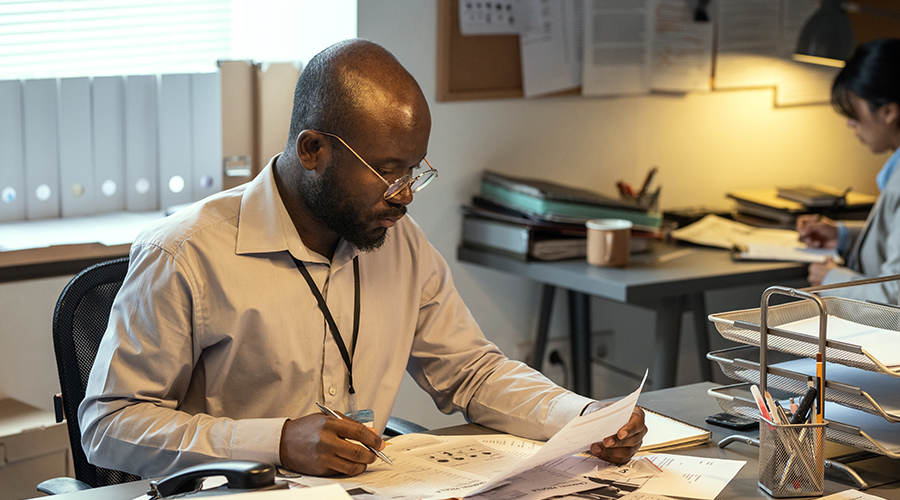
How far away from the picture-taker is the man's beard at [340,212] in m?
1.29

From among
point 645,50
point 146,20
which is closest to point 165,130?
point 146,20

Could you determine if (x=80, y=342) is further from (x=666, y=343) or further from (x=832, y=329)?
(x=666, y=343)

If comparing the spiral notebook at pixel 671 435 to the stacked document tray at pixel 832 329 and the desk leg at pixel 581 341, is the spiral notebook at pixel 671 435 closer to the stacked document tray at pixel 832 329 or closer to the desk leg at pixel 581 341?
the stacked document tray at pixel 832 329

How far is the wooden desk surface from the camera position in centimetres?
230

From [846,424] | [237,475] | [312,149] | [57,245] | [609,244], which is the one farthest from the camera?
[609,244]

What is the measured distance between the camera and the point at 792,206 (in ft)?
9.93

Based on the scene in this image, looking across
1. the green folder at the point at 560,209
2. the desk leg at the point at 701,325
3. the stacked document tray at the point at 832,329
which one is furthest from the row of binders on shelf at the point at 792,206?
the stacked document tray at the point at 832,329

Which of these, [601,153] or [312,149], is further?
[601,153]

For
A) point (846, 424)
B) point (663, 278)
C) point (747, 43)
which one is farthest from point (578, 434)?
point (747, 43)

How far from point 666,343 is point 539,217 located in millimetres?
489

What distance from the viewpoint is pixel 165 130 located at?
246 cm

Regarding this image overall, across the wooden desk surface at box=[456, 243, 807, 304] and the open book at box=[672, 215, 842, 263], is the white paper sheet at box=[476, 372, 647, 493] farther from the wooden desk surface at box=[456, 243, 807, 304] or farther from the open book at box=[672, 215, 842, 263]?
the open book at box=[672, 215, 842, 263]

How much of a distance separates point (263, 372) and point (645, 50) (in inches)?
82.9

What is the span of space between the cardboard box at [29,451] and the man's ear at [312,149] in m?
1.08
